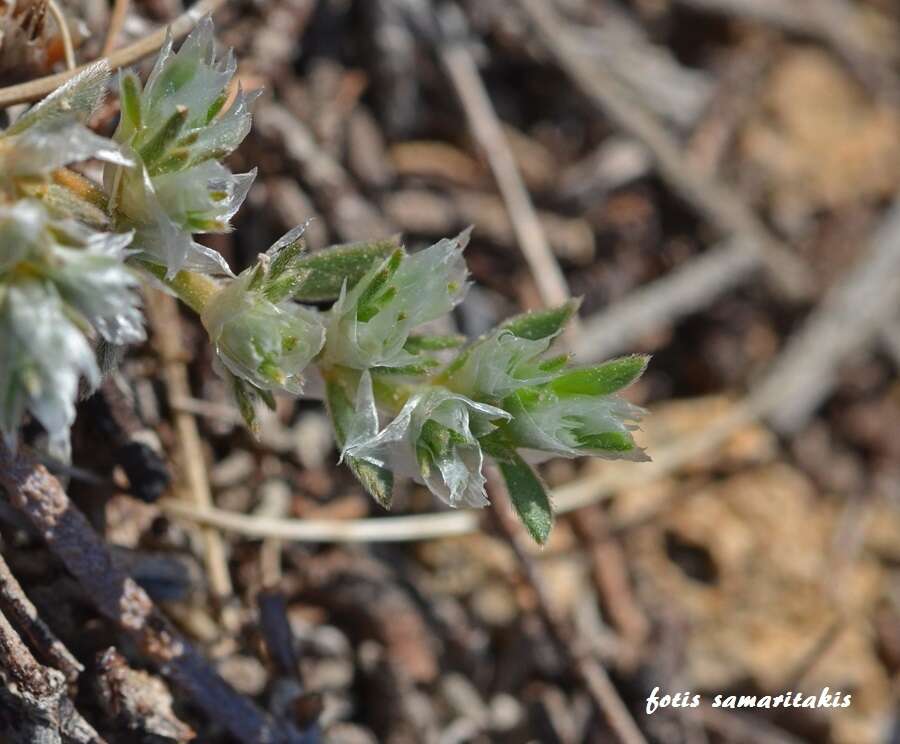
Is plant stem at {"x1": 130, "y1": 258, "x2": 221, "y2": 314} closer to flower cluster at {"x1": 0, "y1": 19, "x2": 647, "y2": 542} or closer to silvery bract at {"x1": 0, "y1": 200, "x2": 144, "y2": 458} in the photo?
flower cluster at {"x1": 0, "y1": 19, "x2": 647, "y2": 542}

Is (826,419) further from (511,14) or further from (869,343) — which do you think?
(511,14)

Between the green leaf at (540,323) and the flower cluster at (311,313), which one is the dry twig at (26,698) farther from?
the green leaf at (540,323)

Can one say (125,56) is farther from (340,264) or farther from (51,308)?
(51,308)

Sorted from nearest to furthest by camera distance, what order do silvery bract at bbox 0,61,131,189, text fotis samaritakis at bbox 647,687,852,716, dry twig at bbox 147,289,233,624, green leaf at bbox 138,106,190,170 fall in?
silvery bract at bbox 0,61,131,189 < green leaf at bbox 138,106,190,170 < dry twig at bbox 147,289,233,624 < text fotis samaritakis at bbox 647,687,852,716

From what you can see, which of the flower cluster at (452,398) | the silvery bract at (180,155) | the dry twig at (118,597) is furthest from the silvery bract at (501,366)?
the dry twig at (118,597)

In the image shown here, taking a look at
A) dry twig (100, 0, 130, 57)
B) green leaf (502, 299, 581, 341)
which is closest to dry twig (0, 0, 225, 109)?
dry twig (100, 0, 130, 57)

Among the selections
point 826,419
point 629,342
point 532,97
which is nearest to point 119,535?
point 629,342

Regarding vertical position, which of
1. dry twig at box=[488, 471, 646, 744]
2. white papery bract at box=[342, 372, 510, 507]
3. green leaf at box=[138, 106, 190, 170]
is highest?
green leaf at box=[138, 106, 190, 170]
